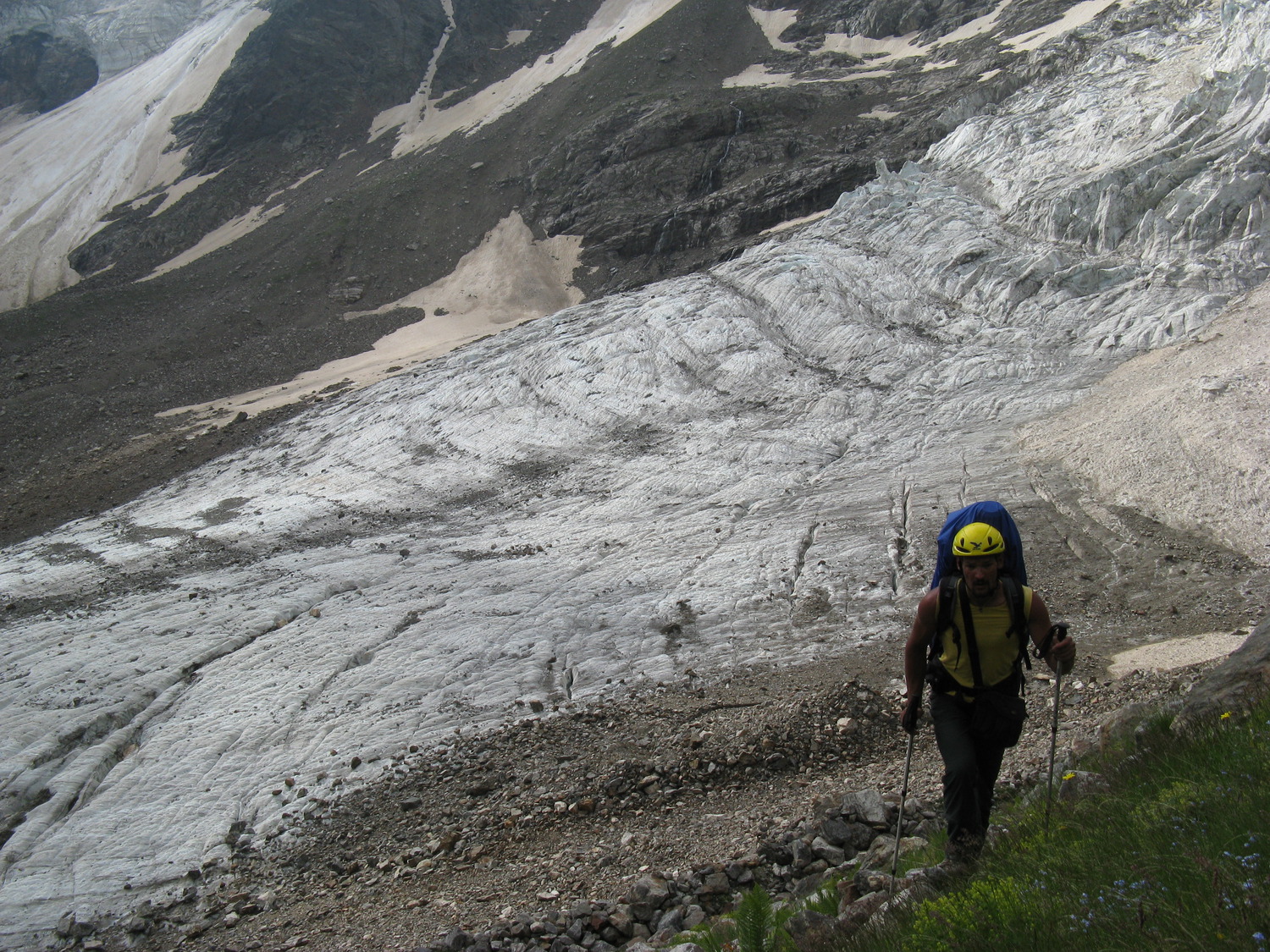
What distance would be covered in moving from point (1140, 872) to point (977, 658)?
155 centimetres

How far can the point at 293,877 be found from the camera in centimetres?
938

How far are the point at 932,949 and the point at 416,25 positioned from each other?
10351 centimetres

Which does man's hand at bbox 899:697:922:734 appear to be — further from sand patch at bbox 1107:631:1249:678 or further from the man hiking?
sand patch at bbox 1107:631:1249:678

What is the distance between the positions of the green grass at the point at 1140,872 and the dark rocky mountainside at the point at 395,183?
94.5ft

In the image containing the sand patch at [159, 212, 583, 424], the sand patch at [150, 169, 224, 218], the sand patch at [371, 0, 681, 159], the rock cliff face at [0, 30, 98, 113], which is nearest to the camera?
the sand patch at [159, 212, 583, 424]

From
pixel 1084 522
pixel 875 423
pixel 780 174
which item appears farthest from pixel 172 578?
pixel 780 174

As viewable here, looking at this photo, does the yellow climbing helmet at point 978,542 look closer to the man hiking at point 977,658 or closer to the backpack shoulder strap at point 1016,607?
the man hiking at point 977,658

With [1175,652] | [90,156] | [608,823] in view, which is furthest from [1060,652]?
[90,156]

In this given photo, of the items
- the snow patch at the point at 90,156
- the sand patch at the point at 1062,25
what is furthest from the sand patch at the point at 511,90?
the sand patch at the point at 1062,25

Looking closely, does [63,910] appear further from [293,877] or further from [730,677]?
[730,677]

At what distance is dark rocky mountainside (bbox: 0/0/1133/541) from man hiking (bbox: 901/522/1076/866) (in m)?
28.2

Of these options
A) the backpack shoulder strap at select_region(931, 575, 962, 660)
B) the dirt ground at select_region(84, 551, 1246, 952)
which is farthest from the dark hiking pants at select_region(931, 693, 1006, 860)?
the dirt ground at select_region(84, 551, 1246, 952)

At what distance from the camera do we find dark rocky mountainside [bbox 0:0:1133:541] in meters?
39.3

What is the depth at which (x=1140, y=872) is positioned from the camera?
391 cm
